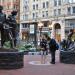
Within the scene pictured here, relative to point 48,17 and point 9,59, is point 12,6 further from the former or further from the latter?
point 9,59

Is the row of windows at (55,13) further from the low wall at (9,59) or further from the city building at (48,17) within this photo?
the low wall at (9,59)

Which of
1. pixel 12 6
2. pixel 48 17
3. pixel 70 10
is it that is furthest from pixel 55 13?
pixel 12 6

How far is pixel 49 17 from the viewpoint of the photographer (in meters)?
84.2

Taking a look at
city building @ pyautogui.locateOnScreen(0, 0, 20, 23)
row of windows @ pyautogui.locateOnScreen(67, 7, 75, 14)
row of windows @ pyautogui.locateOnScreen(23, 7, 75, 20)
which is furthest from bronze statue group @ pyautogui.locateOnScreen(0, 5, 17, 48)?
city building @ pyautogui.locateOnScreen(0, 0, 20, 23)

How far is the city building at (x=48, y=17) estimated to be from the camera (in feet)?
260

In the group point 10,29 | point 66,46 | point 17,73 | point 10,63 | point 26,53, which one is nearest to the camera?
point 17,73

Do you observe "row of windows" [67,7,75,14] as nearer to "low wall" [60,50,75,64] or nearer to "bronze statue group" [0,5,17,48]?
"low wall" [60,50,75,64]

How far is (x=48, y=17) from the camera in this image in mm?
84500

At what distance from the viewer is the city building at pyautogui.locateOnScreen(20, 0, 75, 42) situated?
79381 mm

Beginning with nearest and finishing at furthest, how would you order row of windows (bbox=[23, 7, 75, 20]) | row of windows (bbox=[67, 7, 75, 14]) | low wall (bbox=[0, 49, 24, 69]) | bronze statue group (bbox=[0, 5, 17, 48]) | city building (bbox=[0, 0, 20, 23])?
low wall (bbox=[0, 49, 24, 69]) → bronze statue group (bbox=[0, 5, 17, 48]) → row of windows (bbox=[67, 7, 75, 14]) → row of windows (bbox=[23, 7, 75, 20]) → city building (bbox=[0, 0, 20, 23])

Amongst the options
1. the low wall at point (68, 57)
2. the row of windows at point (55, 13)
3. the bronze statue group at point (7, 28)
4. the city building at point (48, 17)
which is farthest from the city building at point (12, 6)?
the bronze statue group at point (7, 28)

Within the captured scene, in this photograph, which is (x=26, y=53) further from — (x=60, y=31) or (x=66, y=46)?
(x=60, y=31)

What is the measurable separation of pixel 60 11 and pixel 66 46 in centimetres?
5622

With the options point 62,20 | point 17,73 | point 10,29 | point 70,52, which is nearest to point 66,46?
Answer: point 70,52
